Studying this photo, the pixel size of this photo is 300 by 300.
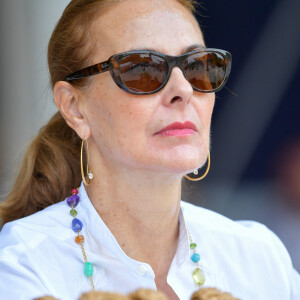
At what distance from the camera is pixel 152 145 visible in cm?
155

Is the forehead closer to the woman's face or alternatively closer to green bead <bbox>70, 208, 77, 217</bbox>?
the woman's face

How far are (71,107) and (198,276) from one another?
798mm

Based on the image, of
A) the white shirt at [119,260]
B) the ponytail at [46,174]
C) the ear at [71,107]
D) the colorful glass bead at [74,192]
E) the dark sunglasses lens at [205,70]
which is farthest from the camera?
the ponytail at [46,174]

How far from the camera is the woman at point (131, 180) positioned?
1.55m

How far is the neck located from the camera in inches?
66.1

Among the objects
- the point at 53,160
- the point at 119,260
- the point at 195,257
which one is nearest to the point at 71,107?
the point at 53,160

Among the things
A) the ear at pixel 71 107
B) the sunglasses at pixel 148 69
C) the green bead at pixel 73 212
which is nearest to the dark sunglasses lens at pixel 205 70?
the sunglasses at pixel 148 69

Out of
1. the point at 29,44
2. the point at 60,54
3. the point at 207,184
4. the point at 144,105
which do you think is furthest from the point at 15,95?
the point at 144,105

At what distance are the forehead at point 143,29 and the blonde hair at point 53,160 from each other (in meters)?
0.16

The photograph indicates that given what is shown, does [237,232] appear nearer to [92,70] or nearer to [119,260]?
[119,260]

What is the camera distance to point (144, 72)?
5.13ft

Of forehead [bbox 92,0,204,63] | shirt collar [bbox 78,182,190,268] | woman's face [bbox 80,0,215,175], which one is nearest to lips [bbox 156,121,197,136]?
woman's face [bbox 80,0,215,175]

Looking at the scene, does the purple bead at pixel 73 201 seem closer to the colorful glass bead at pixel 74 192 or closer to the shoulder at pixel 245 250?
the colorful glass bead at pixel 74 192

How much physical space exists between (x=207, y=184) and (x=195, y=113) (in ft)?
5.79
